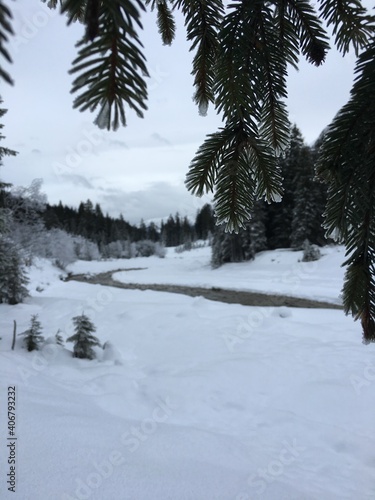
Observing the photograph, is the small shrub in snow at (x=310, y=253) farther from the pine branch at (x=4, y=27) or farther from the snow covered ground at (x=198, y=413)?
the pine branch at (x=4, y=27)

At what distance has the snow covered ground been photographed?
2623mm

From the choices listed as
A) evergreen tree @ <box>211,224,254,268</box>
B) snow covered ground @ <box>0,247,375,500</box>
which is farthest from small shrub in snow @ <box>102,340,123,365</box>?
evergreen tree @ <box>211,224,254,268</box>

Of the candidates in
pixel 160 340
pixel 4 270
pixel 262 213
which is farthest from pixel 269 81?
pixel 262 213

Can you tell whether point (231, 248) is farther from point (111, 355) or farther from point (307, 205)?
point (111, 355)

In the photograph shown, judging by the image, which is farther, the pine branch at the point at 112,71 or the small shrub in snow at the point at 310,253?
the small shrub in snow at the point at 310,253

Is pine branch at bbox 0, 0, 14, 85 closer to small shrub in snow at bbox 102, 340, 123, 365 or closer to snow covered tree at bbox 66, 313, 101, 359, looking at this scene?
small shrub in snow at bbox 102, 340, 123, 365

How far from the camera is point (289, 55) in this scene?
1025 millimetres

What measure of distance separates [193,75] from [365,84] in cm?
61

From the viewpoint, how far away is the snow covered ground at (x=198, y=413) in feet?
8.61

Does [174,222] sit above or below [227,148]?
above

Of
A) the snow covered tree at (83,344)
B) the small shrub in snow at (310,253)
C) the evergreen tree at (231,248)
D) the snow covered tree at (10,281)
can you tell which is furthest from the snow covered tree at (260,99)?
the evergreen tree at (231,248)

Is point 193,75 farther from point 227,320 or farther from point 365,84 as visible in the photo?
point 227,320

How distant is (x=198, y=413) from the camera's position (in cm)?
496

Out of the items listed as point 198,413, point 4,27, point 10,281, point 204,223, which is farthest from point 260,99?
point 204,223
